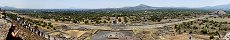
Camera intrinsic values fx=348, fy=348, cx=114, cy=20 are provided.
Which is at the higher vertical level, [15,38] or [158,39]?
[15,38]

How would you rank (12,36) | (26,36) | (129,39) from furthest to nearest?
1. (129,39)
2. (26,36)
3. (12,36)

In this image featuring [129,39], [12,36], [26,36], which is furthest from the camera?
[129,39]

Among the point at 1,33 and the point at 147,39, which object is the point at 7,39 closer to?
the point at 1,33

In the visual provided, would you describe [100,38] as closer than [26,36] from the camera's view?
No

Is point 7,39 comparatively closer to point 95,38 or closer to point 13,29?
point 13,29

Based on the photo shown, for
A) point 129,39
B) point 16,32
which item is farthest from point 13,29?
point 129,39

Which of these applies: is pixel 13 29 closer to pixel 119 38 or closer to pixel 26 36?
pixel 26 36

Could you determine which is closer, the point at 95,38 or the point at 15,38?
the point at 15,38

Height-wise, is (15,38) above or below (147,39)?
above

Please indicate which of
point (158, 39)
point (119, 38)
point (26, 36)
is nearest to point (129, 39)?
point (119, 38)
